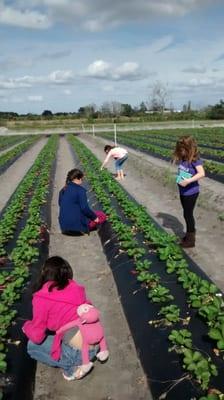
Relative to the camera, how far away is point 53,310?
392cm

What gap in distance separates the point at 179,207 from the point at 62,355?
6.94 meters

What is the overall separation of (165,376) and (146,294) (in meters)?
1.62

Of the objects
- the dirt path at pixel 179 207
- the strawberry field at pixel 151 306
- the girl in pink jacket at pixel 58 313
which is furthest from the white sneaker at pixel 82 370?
the dirt path at pixel 179 207

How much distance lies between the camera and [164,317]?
479cm

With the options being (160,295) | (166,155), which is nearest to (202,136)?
(166,155)

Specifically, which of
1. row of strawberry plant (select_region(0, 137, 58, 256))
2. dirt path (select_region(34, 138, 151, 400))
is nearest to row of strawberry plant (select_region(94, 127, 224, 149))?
row of strawberry plant (select_region(0, 137, 58, 256))

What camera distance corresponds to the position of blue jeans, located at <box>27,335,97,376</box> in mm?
3920

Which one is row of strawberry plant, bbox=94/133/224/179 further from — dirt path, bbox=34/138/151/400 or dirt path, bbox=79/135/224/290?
dirt path, bbox=34/138/151/400

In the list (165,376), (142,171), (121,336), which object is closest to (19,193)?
(142,171)

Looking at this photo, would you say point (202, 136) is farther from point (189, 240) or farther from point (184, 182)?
point (184, 182)

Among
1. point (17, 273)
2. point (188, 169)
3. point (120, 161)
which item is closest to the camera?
point (17, 273)

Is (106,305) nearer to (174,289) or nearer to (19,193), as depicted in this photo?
(174,289)

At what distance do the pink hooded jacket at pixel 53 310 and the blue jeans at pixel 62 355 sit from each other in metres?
0.06

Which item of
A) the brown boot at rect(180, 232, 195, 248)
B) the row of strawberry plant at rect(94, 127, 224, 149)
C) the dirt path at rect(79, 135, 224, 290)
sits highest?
the brown boot at rect(180, 232, 195, 248)
